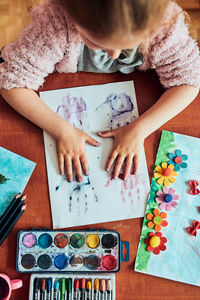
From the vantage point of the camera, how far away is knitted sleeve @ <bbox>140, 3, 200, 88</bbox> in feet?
2.00

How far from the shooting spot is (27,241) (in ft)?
2.11

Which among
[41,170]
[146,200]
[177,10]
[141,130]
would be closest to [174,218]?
[146,200]

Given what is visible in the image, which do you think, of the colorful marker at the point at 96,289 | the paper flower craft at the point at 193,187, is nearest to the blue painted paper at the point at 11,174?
the colorful marker at the point at 96,289

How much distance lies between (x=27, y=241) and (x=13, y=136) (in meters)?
0.23

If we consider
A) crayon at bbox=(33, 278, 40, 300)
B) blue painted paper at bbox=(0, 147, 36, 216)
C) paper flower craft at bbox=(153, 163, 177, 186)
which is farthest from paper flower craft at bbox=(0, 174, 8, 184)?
paper flower craft at bbox=(153, 163, 177, 186)

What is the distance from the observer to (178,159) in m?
0.68

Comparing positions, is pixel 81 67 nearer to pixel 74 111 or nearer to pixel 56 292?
pixel 74 111

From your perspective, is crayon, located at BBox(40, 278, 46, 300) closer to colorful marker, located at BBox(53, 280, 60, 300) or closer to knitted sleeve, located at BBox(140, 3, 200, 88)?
colorful marker, located at BBox(53, 280, 60, 300)

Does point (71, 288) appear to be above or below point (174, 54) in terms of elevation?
below

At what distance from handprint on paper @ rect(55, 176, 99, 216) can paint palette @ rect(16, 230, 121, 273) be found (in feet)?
0.18

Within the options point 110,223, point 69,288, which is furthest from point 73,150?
point 69,288

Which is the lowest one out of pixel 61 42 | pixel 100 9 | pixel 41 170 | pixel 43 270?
pixel 43 270

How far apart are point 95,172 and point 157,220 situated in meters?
0.17

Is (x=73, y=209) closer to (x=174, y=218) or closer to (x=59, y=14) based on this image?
(x=174, y=218)
